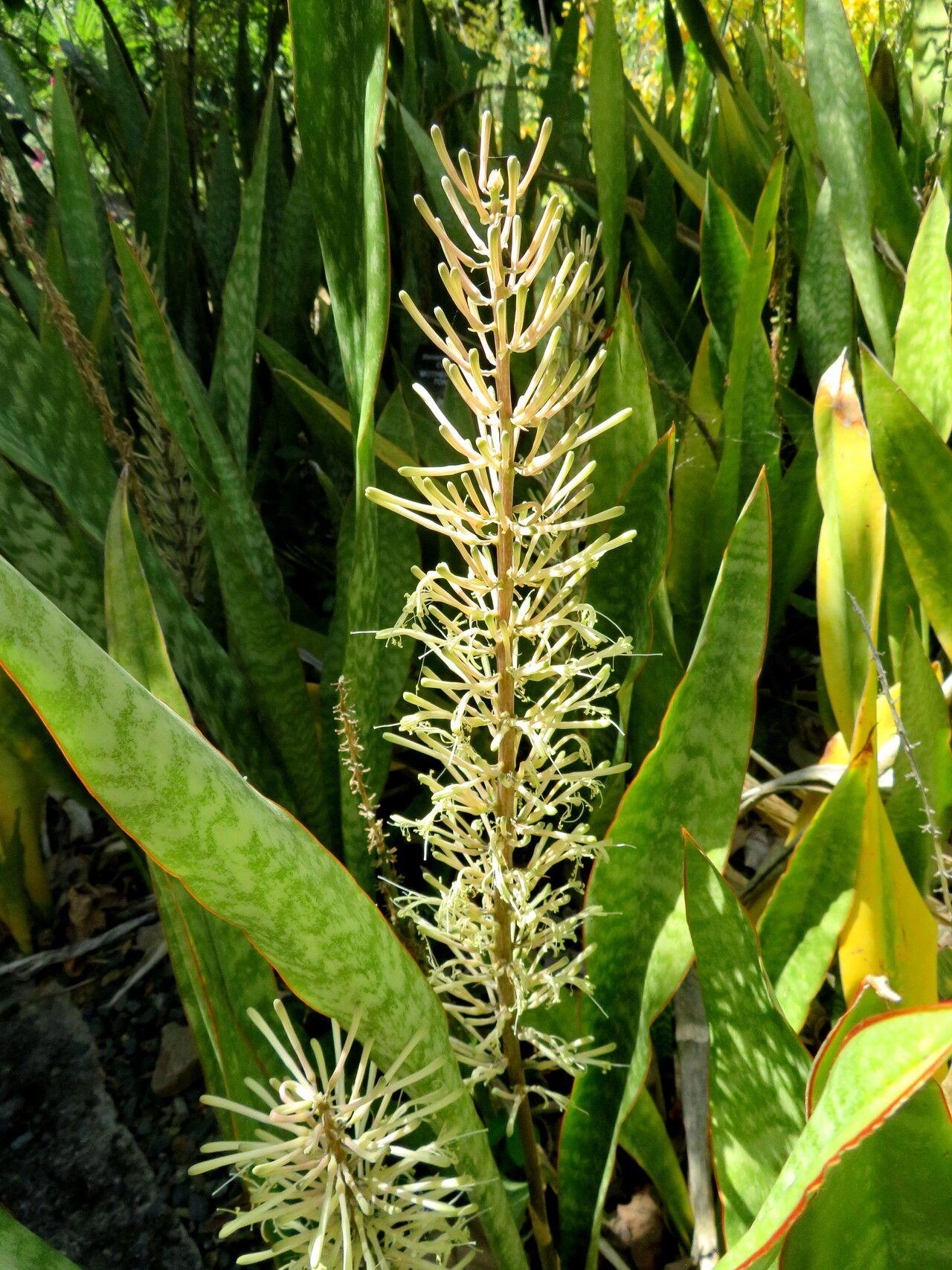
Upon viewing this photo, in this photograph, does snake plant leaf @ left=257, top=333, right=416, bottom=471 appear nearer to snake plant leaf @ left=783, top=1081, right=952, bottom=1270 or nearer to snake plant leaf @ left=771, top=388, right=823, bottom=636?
snake plant leaf @ left=771, top=388, right=823, bottom=636

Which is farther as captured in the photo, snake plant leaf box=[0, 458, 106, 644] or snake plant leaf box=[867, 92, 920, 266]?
snake plant leaf box=[867, 92, 920, 266]

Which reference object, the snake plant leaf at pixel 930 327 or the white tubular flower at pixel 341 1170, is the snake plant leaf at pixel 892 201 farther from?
the white tubular flower at pixel 341 1170

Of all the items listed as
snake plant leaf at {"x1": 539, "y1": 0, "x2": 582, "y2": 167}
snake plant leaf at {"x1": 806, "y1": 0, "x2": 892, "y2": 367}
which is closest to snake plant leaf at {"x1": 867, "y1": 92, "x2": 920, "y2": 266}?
snake plant leaf at {"x1": 806, "y1": 0, "x2": 892, "y2": 367}

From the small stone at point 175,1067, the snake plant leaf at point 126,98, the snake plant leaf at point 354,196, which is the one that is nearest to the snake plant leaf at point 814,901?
the snake plant leaf at point 354,196

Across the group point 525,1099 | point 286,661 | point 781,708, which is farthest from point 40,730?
point 781,708

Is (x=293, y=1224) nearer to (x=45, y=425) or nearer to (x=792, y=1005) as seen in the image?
(x=792, y=1005)

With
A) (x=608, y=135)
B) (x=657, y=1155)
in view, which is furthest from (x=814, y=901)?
(x=608, y=135)
